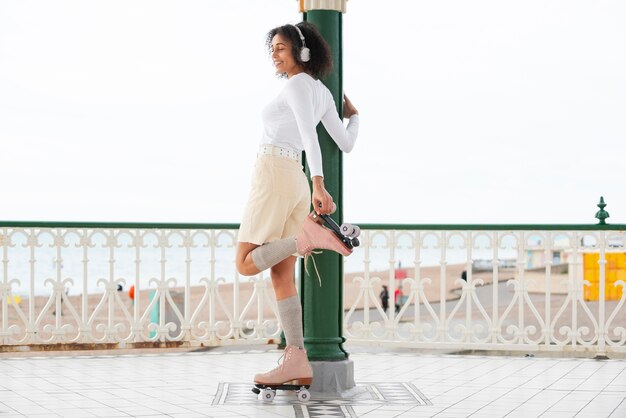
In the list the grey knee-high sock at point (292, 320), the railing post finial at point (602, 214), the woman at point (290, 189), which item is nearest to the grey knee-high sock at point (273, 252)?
the woman at point (290, 189)

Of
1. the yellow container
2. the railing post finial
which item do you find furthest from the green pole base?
the yellow container

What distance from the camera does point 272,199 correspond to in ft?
15.7

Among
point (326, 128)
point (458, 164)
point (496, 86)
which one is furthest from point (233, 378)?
point (458, 164)

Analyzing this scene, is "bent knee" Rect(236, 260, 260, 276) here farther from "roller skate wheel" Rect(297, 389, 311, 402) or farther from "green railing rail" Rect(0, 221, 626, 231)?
"green railing rail" Rect(0, 221, 626, 231)

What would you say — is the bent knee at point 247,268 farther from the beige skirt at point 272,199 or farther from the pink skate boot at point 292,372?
the pink skate boot at point 292,372

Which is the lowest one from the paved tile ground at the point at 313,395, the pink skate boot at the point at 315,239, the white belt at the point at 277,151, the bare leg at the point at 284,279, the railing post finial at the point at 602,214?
the paved tile ground at the point at 313,395

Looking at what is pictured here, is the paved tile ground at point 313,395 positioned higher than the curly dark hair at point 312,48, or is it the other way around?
the curly dark hair at point 312,48

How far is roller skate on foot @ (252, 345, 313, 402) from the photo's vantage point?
4844mm

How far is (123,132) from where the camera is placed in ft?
139

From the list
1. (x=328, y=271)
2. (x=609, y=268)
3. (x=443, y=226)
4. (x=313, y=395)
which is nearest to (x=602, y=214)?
(x=443, y=226)

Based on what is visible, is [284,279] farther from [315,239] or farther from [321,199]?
[321,199]

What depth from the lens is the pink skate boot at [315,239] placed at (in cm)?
468

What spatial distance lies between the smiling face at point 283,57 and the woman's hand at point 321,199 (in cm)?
61

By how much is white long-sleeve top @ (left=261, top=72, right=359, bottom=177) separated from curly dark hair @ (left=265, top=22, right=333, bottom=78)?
0.06 metres
